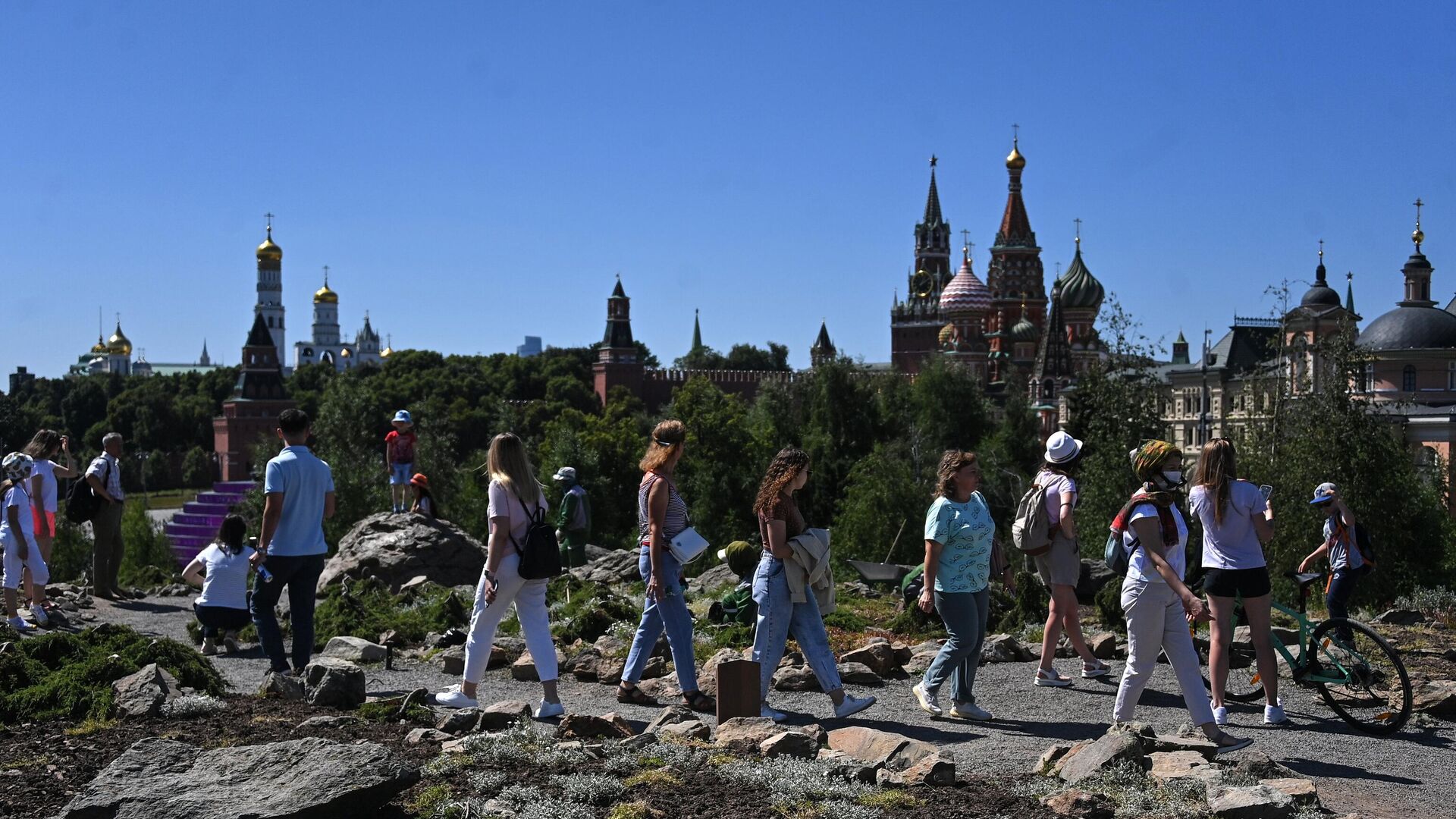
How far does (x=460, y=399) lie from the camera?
8562cm

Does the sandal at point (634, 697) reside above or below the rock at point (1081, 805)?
above

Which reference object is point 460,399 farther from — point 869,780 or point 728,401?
point 869,780

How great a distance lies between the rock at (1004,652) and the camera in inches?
414

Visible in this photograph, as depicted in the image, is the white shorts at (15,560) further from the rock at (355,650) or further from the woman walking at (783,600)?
the woman walking at (783,600)

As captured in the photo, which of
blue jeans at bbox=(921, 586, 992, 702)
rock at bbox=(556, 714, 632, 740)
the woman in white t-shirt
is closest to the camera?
rock at bbox=(556, 714, 632, 740)

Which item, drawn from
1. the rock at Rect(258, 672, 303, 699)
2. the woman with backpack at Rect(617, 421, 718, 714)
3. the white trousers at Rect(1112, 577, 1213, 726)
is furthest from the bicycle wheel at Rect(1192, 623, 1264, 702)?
the rock at Rect(258, 672, 303, 699)

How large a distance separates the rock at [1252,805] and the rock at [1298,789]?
0.10m

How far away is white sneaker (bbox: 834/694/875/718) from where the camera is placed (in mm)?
8398

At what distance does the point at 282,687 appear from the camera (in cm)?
869

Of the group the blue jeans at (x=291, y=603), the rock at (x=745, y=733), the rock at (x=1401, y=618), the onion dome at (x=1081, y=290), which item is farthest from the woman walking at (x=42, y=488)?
the onion dome at (x=1081, y=290)

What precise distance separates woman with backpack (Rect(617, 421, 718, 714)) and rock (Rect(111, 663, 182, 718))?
2726 millimetres

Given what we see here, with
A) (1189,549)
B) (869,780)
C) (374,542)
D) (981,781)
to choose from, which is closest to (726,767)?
(869,780)

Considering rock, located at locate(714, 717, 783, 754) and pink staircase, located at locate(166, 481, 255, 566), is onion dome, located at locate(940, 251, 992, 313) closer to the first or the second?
pink staircase, located at locate(166, 481, 255, 566)

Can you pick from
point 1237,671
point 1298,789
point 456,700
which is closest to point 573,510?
point 456,700
